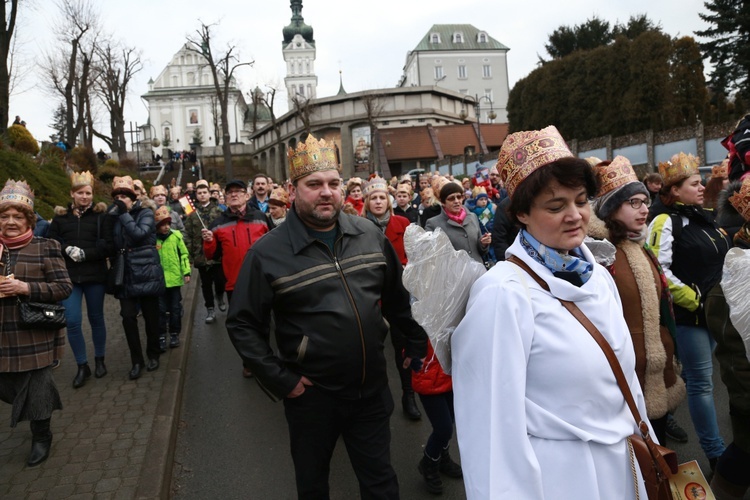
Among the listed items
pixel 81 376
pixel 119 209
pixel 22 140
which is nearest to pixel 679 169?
pixel 119 209

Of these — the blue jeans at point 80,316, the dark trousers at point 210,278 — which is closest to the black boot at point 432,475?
the blue jeans at point 80,316

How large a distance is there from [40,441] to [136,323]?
213 centimetres

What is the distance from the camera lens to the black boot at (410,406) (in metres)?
5.37

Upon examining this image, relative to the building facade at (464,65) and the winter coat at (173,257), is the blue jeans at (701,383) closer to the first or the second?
the winter coat at (173,257)

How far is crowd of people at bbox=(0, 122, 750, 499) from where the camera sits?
73.8 inches

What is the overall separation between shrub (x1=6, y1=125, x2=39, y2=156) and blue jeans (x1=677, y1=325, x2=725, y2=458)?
21.2m

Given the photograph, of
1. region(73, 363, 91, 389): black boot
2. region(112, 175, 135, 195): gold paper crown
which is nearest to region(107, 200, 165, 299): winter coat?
region(112, 175, 135, 195): gold paper crown

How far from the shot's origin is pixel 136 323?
6562 millimetres

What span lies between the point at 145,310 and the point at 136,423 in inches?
73.2

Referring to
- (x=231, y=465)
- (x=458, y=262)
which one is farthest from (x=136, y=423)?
Answer: (x=458, y=262)

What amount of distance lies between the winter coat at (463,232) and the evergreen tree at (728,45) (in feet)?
116

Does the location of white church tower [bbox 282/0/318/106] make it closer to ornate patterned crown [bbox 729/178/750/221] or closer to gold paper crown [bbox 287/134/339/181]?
gold paper crown [bbox 287/134/339/181]

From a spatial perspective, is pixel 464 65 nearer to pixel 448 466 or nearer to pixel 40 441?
pixel 448 466

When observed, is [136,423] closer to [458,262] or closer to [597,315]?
[458,262]
